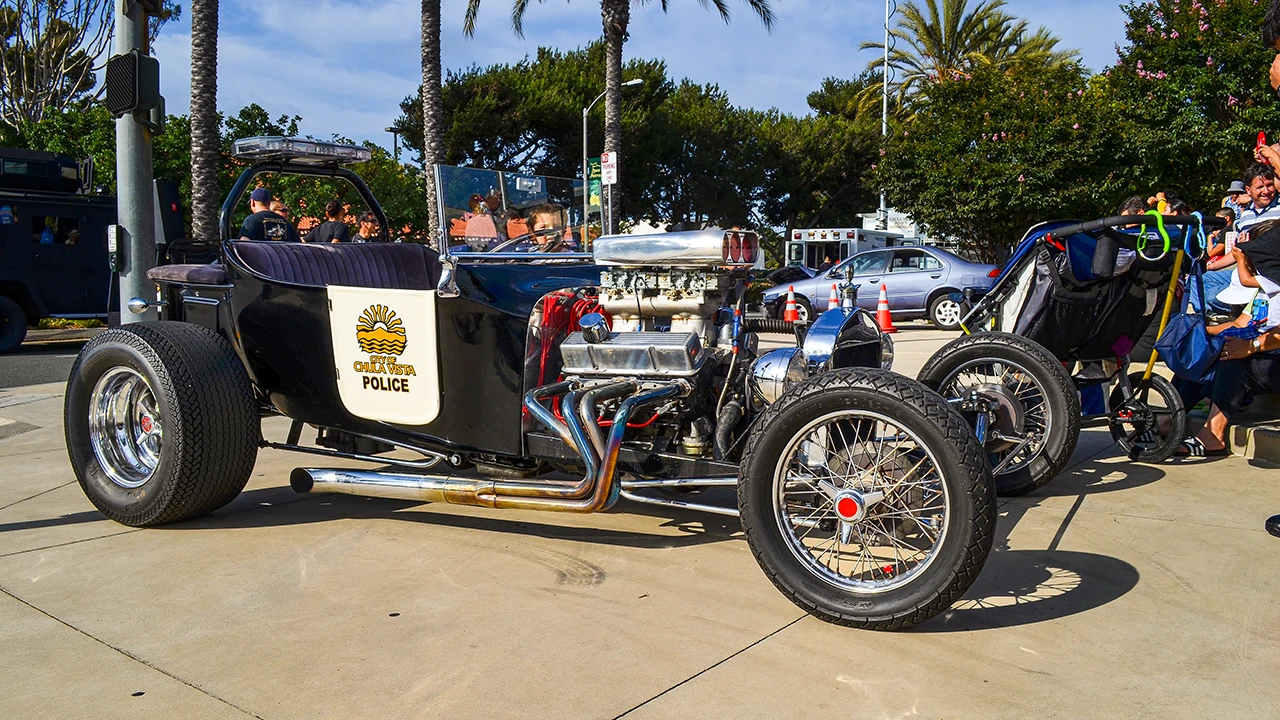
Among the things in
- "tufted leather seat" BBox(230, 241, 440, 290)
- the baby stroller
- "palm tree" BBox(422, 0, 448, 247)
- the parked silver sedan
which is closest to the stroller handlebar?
the baby stroller

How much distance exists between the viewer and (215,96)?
1431cm

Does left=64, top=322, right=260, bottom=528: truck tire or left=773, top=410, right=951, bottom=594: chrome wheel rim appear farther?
left=64, top=322, right=260, bottom=528: truck tire

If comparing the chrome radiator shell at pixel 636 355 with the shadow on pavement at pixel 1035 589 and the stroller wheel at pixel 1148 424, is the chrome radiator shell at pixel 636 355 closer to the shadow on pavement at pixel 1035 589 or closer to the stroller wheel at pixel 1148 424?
the shadow on pavement at pixel 1035 589

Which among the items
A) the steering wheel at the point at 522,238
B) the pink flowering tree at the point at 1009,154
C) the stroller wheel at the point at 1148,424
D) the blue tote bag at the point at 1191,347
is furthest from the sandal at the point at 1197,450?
the pink flowering tree at the point at 1009,154

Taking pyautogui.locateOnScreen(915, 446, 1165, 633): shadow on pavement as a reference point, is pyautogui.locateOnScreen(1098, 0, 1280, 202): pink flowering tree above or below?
above

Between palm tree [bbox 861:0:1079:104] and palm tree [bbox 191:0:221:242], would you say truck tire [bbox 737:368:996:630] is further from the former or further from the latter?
palm tree [bbox 861:0:1079:104]

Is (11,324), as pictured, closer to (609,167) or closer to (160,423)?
(609,167)

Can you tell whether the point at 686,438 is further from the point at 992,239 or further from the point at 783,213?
the point at 783,213

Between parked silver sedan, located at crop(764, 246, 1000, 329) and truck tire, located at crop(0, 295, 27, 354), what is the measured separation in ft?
38.4

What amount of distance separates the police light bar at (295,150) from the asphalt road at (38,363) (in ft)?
19.9

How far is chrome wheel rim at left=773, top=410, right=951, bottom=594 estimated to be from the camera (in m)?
3.18

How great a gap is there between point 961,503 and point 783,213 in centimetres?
4766

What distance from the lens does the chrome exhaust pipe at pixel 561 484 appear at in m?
3.62

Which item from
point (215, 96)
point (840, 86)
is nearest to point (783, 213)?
point (840, 86)
